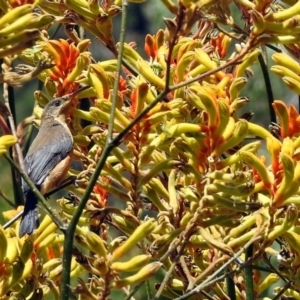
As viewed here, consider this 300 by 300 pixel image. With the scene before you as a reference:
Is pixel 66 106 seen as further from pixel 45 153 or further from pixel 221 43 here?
pixel 45 153

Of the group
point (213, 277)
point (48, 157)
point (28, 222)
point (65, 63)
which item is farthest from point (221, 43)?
point (48, 157)

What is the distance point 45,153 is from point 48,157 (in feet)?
0.36

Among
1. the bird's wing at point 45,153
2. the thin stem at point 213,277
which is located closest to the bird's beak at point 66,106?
the thin stem at point 213,277

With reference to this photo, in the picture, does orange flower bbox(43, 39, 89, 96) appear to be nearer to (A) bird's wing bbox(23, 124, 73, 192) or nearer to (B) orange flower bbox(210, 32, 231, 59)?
(B) orange flower bbox(210, 32, 231, 59)

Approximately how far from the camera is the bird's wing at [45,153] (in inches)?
159

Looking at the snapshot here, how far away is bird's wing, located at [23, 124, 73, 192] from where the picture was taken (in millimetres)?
4050

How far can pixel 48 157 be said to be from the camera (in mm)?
4293

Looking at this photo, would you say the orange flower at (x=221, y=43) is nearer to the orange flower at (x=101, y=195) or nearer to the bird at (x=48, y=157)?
the bird at (x=48, y=157)

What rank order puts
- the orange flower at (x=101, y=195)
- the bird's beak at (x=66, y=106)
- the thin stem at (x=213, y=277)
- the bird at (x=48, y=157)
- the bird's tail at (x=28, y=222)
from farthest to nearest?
the bird at (x=48, y=157) < the bird's beak at (x=66, y=106) < the bird's tail at (x=28, y=222) < the orange flower at (x=101, y=195) < the thin stem at (x=213, y=277)

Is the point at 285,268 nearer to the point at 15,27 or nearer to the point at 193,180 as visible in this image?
the point at 193,180

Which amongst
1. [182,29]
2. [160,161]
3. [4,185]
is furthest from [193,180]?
[4,185]

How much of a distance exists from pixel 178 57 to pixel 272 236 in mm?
664

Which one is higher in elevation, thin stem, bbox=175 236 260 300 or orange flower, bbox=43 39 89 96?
orange flower, bbox=43 39 89 96

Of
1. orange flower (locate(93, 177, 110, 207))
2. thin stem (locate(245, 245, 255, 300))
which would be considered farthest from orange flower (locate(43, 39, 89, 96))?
thin stem (locate(245, 245, 255, 300))
